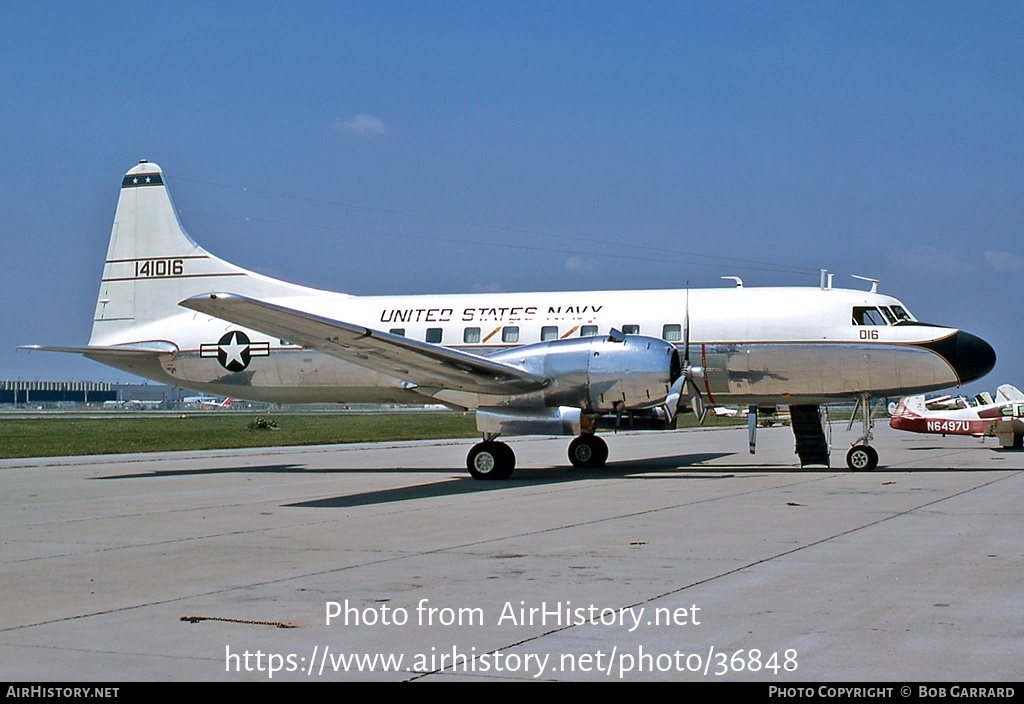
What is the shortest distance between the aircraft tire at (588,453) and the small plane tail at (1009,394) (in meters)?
21.4

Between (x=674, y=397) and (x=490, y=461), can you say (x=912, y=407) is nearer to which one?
(x=674, y=397)

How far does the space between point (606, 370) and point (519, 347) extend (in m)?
2.25

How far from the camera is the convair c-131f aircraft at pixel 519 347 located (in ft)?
60.8

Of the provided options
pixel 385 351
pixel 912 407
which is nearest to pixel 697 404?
pixel 385 351

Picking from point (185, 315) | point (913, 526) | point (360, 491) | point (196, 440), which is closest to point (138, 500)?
point (360, 491)

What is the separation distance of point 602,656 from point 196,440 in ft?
115

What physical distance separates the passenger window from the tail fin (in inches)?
341

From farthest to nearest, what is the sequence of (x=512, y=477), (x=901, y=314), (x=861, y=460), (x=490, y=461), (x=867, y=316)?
(x=861, y=460) < (x=901, y=314) < (x=867, y=316) < (x=512, y=477) < (x=490, y=461)

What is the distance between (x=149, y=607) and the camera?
7770mm

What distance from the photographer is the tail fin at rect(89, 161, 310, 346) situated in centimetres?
2447

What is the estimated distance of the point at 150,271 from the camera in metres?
24.9

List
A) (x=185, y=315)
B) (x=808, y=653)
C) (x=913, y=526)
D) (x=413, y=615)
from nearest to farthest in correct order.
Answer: (x=808, y=653)
(x=413, y=615)
(x=913, y=526)
(x=185, y=315)

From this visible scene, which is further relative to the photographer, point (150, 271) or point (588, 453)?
point (150, 271)
